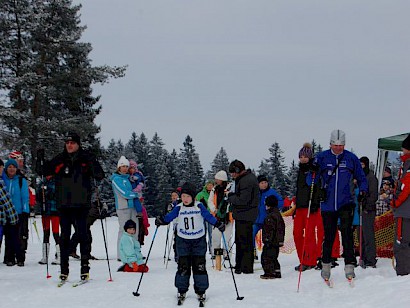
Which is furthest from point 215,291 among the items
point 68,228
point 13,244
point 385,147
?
point 385,147

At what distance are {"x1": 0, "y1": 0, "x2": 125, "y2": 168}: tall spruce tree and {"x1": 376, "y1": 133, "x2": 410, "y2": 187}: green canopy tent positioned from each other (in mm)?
22154

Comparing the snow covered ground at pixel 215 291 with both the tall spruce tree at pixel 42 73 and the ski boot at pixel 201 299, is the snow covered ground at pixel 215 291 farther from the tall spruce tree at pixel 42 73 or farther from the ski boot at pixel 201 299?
the tall spruce tree at pixel 42 73

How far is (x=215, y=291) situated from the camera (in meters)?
7.62

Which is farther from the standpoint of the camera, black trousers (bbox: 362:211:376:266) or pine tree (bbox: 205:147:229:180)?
pine tree (bbox: 205:147:229:180)

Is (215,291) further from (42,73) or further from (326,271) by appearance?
(42,73)

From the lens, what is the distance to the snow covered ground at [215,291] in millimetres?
6551

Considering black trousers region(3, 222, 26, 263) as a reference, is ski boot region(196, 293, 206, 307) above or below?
below

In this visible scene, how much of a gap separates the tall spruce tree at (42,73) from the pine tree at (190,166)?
49.9 meters

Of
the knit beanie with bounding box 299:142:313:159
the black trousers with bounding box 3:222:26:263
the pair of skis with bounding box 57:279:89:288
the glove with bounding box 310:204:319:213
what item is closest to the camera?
the pair of skis with bounding box 57:279:89:288

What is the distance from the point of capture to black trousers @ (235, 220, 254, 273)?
30.6ft

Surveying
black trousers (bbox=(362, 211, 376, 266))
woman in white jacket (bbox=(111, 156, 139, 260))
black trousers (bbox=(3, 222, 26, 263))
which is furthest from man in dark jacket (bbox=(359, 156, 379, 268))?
black trousers (bbox=(3, 222, 26, 263))

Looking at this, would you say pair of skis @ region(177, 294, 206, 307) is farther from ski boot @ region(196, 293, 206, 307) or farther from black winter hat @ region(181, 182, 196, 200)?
black winter hat @ region(181, 182, 196, 200)

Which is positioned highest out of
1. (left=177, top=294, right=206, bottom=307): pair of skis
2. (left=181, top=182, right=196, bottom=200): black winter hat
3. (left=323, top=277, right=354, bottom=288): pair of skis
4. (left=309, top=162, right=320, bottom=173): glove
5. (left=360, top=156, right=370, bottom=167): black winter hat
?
(left=360, top=156, right=370, bottom=167): black winter hat

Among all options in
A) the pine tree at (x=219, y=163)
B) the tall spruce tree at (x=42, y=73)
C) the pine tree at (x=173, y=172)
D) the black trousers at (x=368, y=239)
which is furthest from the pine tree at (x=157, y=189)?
the black trousers at (x=368, y=239)
